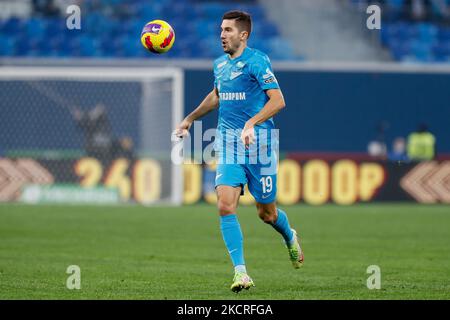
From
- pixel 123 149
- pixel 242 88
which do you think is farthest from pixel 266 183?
pixel 123 149

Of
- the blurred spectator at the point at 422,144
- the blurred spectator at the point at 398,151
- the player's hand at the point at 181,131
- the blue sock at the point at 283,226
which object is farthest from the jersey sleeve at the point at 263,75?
the blurred spectator at the point at 422,144

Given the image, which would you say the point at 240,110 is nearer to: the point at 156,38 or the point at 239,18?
the point at 239,18

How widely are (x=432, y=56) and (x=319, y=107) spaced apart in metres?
4.97

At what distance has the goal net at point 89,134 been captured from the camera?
23.5 metres

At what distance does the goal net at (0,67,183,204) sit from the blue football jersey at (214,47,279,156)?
42.9 feet

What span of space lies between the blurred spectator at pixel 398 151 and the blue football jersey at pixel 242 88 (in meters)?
15.1

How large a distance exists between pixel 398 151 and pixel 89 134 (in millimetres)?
7940

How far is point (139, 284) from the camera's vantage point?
995 centimetres

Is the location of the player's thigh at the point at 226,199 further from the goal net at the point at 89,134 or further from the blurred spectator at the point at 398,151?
the blurred spectator at the point at 398,151

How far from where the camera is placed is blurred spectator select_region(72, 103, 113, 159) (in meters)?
24.2

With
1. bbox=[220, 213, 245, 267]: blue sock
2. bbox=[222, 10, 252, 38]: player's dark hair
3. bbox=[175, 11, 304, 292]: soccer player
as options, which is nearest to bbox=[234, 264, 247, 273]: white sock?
bbox=[220, 213, 245, 267]: blue sock

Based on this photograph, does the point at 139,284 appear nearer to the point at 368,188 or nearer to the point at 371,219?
the point at 371,219

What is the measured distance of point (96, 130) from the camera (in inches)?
993
